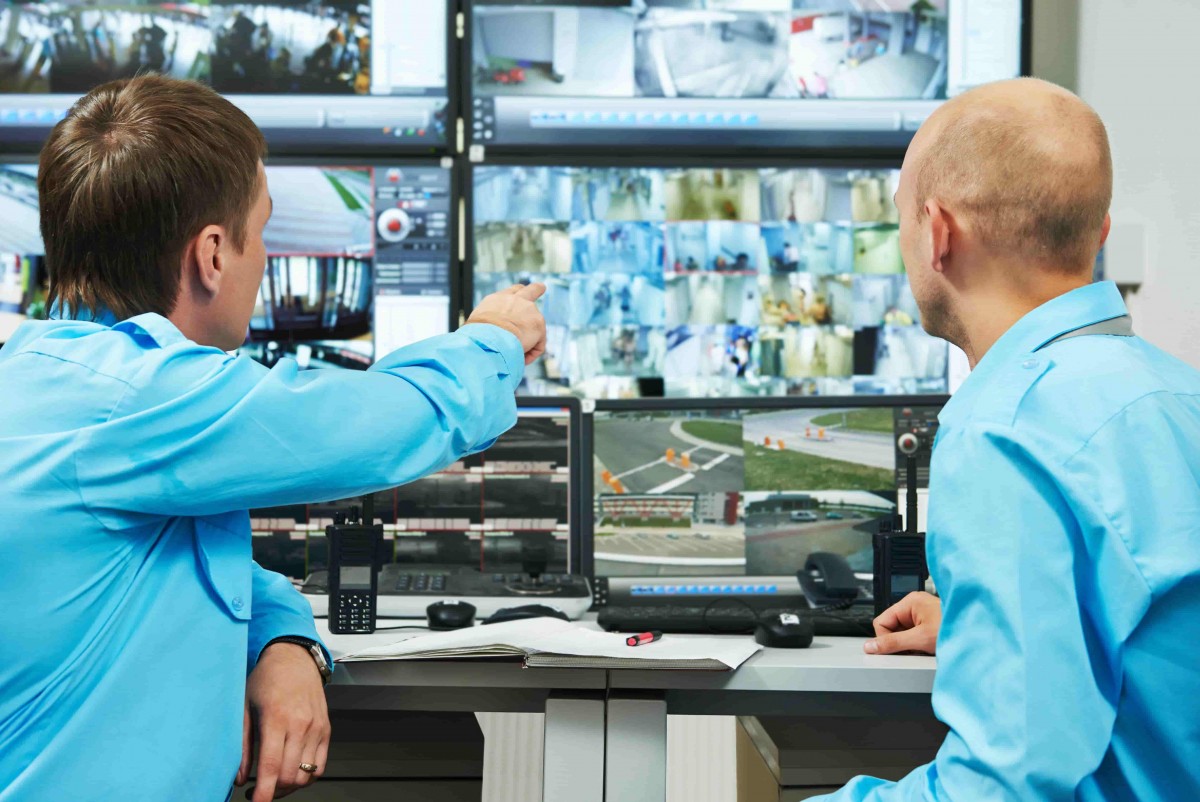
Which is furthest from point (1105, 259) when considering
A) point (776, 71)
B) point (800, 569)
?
point (800, 569)

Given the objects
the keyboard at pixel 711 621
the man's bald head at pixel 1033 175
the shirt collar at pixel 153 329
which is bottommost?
the keyboard at pixel 711 621

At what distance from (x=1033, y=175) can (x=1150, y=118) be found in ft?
5.48

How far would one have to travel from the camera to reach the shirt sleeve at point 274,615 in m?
1.07

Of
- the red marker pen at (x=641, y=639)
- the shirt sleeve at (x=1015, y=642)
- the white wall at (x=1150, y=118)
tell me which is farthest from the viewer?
the white wall at (x=1150, y=118)

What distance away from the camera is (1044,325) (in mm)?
852

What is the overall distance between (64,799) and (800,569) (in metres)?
1.13

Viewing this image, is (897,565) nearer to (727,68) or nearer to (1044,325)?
(1044,325)

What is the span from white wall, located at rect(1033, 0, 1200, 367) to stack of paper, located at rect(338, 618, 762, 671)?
1.44 meters

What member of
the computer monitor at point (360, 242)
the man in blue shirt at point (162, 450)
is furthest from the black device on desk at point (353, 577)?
the computer monitor at point (360, 242)

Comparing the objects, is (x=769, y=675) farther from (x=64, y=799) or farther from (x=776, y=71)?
(x=776, y=71)

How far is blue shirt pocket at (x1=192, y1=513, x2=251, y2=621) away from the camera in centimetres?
88

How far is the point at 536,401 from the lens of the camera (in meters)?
1.74

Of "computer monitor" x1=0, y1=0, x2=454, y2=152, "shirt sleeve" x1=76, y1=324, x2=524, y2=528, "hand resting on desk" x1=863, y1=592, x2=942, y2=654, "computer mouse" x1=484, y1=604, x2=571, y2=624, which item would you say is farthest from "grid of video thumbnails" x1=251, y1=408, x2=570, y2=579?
"computer monitor" x1=0, y1=0, x2=454, y2=152

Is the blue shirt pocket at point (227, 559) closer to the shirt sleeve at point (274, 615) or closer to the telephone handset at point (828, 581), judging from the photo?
the shirt sleeve at point (274, 615)
